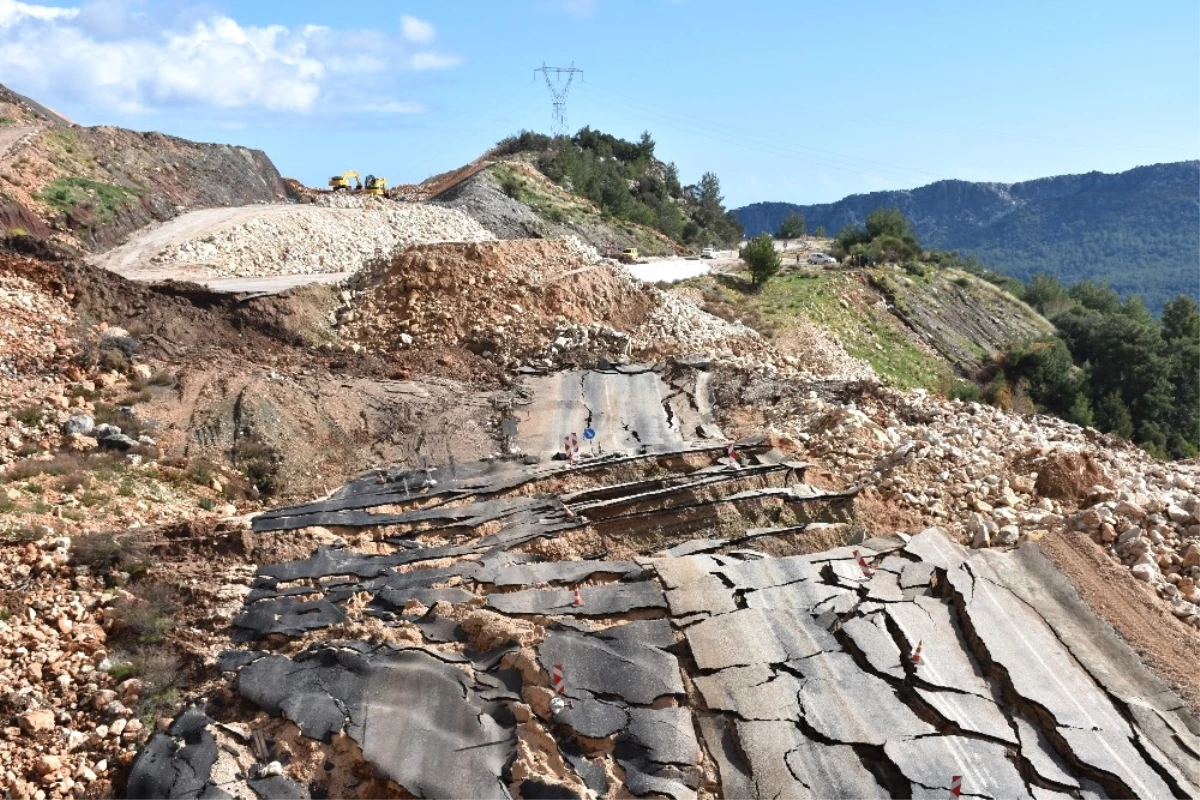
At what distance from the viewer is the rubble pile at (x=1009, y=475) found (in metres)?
9.70

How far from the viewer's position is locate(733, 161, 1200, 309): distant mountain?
119 meters

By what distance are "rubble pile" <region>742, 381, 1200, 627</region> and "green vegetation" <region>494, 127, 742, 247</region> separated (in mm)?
28426

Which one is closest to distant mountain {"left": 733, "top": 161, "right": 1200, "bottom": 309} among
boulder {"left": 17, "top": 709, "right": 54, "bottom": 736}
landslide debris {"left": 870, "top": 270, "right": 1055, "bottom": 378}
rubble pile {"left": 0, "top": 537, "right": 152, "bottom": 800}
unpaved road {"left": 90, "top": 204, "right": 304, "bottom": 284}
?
landslide debris {"left": 870, "top": 270, "right": 1055, "bottom": 378}

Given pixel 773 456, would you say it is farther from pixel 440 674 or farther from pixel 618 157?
pixel 618 157

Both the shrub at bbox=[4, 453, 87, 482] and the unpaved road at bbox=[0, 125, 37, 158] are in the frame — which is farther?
the unpaved road at bbox=[0, 125, 37, 158]

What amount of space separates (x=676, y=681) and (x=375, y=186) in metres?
34.5

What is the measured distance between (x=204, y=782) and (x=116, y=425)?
7.46m

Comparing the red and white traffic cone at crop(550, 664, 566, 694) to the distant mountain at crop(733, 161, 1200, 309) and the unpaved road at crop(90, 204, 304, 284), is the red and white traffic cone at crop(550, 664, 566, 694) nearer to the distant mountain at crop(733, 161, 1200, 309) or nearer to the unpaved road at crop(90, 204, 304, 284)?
the unpaved road at crop(90, 204, 304, 284)

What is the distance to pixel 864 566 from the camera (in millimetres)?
9750

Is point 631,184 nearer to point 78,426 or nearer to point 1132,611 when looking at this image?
point 78,426

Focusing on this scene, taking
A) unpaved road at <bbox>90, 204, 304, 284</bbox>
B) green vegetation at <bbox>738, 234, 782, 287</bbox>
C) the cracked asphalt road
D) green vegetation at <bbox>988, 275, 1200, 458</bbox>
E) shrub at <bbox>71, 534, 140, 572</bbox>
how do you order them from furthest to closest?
green vegetation at <bbox>738, 234, 782, 287</bbox> < green vegetation at <bbox>988, 275, 1200, 458</bbox> < unpaved road at <bbox>90, 204, 304, 284</bbox> < shrub at <bbox>71, 534, 140, 572</bbox> < the cracked asphalt road

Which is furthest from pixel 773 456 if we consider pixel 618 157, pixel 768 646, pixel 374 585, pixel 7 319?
pixel 618 157

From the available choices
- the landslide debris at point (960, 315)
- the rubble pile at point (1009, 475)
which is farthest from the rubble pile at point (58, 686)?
the landslide debris at point (960, 315)

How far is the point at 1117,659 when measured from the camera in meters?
8.11
